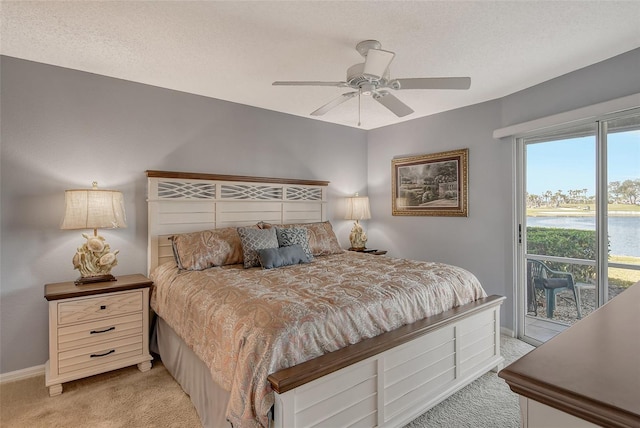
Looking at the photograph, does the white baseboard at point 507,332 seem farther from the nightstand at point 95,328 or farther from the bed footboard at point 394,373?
the nightstand at point 95,328

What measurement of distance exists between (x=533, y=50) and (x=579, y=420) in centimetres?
285

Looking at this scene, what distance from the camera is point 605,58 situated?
8.74ft

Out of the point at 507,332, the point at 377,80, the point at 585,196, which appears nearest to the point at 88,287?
the point at 377,80

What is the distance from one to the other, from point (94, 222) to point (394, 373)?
2.57m

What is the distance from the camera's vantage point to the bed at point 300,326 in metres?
1.60

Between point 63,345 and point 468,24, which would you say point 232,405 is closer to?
point 63,345

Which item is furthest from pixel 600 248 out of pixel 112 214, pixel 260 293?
pixel 112 214

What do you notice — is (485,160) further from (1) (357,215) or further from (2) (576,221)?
(1) (357,215)

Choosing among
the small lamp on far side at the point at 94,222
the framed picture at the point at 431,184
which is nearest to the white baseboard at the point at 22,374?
the small lamp on far side at the point at 94,222

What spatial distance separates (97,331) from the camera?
255 centimetres

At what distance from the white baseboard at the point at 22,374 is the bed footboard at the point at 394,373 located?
253 centimetres

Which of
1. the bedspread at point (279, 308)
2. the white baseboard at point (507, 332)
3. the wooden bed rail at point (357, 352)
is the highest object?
the bedspread at point (279, 308)

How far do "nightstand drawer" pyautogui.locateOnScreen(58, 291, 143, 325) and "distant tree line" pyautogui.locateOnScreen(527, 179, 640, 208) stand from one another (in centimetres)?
396

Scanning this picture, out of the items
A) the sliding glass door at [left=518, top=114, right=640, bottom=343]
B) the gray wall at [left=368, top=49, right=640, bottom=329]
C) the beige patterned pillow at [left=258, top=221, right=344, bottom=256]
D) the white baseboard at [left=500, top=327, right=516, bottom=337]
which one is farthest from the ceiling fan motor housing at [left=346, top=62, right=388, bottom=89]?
the white baseboard at [left=500, top=327, right=516, bottom=337]
